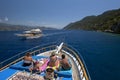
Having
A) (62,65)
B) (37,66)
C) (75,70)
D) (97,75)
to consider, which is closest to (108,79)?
(97,75)

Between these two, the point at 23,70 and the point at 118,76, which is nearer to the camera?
the point at 23,70

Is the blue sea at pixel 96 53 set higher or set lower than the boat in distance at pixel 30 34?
lower

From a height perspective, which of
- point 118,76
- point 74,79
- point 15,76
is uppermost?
point 15,76

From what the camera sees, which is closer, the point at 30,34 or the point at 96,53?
the point at 96,53

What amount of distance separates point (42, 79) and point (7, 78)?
9.26 ft

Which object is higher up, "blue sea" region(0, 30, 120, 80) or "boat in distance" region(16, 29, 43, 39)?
"boat in distance" region(16, 29, 43, 39)

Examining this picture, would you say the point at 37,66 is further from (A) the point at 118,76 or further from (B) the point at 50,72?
(A) the point at 118,76

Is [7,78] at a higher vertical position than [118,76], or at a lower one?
higher

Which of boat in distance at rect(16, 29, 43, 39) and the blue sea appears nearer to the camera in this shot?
the blue sea

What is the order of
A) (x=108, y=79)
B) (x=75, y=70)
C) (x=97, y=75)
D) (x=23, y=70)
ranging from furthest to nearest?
(x=97, y=75) < (x=108, y=79) < (x=75, y=70) < (x=23, y=70)

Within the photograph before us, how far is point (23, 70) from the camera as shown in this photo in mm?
13461

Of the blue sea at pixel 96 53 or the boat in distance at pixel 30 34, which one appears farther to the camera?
the boat in distance at pixel 30 34

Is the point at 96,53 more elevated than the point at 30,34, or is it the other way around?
the point at 30,34

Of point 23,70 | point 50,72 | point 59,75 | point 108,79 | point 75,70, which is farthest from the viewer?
point 108,79
